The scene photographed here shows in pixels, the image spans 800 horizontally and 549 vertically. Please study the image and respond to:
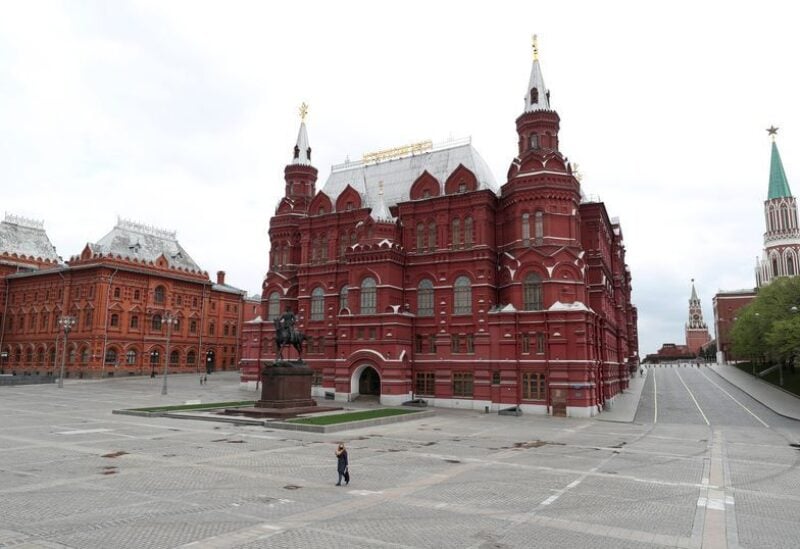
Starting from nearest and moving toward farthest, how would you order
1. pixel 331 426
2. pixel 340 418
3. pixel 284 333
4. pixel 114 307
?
1. pixel 331 426
2. pixel 340 418
3. pixel 284 333
4. pixel 114 307

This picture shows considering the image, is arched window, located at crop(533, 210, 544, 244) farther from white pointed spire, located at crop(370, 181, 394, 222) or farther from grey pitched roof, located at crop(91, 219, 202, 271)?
grey pitched roof, located at crop(91, 219, 202, 271)

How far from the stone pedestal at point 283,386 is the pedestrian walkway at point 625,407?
21.8 m

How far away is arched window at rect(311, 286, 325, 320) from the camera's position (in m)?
56.5

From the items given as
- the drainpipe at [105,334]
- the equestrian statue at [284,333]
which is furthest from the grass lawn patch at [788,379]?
the drainpipe at [105,334]

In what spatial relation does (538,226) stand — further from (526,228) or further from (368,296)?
(368,296)

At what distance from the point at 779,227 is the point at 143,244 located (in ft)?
439

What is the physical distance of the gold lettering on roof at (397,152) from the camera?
58.3 metres

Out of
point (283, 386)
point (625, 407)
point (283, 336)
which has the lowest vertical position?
point (625, 407)

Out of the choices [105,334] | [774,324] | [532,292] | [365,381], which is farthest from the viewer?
[105,334]

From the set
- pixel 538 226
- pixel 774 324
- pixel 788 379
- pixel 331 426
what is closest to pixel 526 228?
pixel 538 226

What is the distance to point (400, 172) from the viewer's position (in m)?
58.8

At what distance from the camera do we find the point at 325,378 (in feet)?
176

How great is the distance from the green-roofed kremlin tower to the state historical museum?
9252 centimetres

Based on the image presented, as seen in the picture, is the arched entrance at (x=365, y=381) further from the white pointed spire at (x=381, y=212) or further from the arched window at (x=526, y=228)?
the arched window at (x=526, y=228)
